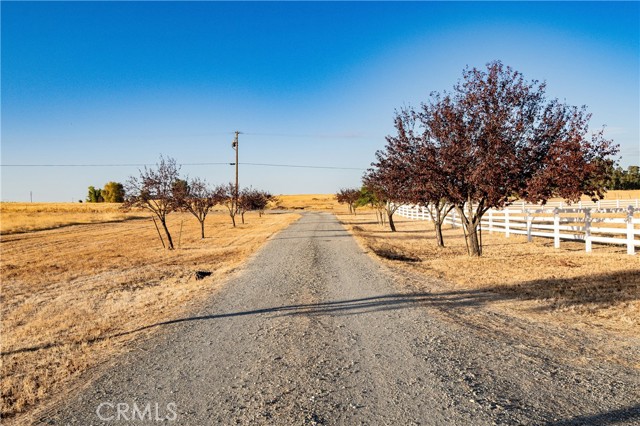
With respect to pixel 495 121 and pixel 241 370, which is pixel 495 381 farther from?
pixel 495 121

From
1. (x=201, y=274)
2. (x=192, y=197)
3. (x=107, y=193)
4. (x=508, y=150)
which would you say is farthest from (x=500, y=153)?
(x=107, y=193)

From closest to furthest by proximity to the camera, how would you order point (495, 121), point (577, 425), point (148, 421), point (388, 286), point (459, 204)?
1. point (577, 425)
2. point (148, 421)
3. point (388, 286)
4. point (495, 121)
5. point (459, 204)

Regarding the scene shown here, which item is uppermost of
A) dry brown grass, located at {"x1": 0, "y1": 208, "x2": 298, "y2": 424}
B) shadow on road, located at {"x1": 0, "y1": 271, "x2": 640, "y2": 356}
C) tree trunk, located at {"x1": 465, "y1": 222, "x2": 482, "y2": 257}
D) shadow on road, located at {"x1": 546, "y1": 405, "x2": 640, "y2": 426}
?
tree trunk, located at {"x1": 465, "y1": 222, "x2": 482, "y2": 257}

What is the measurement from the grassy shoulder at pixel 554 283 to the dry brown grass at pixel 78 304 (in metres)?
5.88

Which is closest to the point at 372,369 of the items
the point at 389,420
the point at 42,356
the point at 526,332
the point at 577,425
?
the point at 389,420

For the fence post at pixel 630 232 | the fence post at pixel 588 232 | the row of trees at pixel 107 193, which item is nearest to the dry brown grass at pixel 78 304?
the fence post at pixel 588 232

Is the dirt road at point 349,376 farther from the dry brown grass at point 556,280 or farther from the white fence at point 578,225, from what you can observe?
the white fence at point 578,225

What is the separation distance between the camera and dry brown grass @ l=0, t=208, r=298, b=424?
19.6 feet

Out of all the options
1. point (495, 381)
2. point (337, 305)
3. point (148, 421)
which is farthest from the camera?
point (337, 305)

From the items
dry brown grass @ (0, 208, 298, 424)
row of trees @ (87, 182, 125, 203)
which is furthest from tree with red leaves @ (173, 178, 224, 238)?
row of trees @ (87, 182, 125, 203)

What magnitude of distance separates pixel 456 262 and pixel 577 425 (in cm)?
1073

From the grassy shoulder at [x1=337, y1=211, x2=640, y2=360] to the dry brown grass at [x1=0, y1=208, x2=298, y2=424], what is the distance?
19.3 ft

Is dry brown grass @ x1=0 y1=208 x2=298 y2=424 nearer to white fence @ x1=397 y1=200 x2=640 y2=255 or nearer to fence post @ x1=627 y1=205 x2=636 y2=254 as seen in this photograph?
white fence @ x1=397 y1=200 x2=640 y2=255

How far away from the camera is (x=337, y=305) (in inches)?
334
